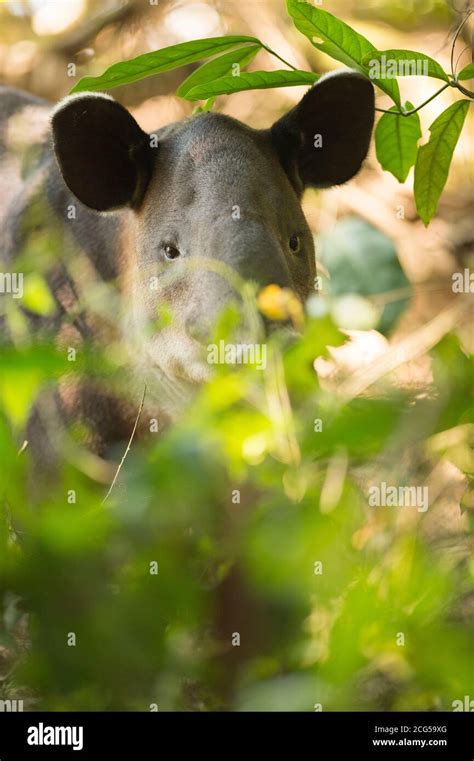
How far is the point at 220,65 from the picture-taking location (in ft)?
7.40

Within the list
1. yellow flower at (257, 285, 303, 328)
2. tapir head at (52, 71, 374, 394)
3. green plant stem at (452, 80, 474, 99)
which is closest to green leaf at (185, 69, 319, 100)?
green plant stem at (452, 80, 474, 99)

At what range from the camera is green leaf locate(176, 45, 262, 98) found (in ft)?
7.25

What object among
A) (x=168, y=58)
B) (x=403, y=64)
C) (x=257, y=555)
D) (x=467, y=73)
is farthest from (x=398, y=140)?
(x=257, y=555)

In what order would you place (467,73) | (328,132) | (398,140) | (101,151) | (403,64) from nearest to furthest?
(467,73), (403,64), (398,140), (101,151), (328,132)

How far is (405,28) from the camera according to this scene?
689cm

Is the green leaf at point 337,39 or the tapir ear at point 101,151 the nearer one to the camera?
the green leaf at point 337,39

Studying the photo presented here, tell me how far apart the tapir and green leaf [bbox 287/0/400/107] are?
0.69 metres

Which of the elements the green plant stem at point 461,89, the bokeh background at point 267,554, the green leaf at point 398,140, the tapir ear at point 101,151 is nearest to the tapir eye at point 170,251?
the tapir ear at point 101,151

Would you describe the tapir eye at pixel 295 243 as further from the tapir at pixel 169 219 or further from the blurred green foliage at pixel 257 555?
→ the blurred green foliage at pixel 257 555

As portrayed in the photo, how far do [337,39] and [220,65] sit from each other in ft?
0.99

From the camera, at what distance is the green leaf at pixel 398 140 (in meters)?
2.47

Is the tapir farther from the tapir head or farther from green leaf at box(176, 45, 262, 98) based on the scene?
green leaf at box(176, 45, 262, 98)

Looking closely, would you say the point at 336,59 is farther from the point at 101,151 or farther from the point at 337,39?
the point at 101,151
